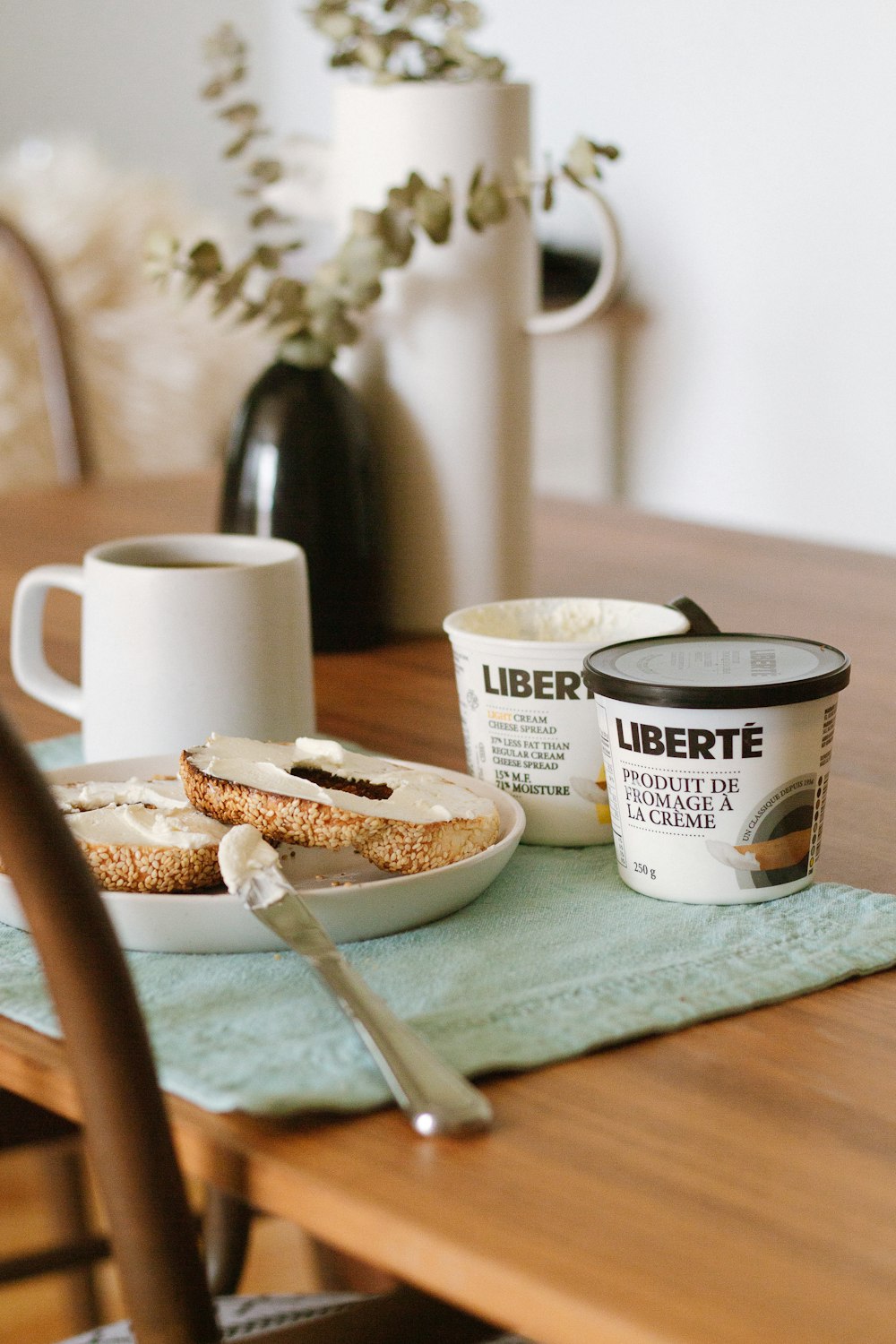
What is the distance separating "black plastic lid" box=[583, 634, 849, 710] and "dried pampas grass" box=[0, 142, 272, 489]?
1787 mm

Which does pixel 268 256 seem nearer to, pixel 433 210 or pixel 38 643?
pixel 433 210

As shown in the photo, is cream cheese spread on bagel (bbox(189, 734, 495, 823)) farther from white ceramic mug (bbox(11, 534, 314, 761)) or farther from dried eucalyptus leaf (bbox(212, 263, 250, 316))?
dried eucalyptus leaf (bbox(212, 263, 250, 316))

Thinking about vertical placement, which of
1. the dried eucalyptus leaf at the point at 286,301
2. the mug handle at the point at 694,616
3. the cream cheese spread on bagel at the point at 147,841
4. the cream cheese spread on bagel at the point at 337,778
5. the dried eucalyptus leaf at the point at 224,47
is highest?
the dried eucalyptus leaf at the point at 224,47

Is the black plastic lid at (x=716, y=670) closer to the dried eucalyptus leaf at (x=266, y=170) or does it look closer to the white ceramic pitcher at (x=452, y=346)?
the white ceramic pitcher at (x=452, y=346)

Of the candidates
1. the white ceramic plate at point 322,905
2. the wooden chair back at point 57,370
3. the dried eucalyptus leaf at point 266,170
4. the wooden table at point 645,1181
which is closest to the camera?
the wooden table at point 645,1181

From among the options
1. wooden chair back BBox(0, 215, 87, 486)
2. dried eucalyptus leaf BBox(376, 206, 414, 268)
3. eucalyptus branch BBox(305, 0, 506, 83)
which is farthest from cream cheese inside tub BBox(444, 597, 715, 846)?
wooden chair back BBox(0, 215, 87, 486)

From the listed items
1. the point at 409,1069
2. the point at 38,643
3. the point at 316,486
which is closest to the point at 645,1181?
the point at 409,1069

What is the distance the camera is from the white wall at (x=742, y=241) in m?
2.25

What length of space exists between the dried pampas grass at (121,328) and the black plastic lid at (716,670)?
5.86ft

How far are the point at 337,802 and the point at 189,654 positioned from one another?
0.54 ft

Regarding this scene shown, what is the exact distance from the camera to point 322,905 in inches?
17.2

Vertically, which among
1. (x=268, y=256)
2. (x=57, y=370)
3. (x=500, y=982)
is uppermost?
(x=268, y=256)

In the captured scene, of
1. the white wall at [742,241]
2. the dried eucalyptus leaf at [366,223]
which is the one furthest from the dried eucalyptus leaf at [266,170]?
the white wall at [742,241]

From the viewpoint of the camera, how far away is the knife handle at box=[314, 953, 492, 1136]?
35 cm
